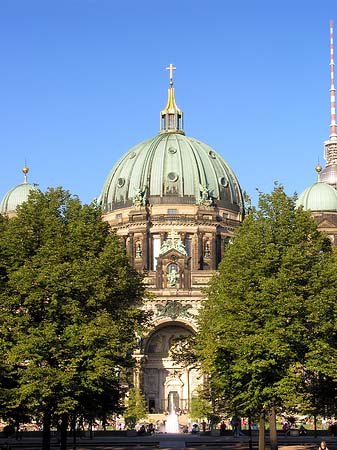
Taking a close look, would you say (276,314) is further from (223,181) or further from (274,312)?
(223,181)

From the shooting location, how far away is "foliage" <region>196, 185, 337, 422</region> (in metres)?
55.7

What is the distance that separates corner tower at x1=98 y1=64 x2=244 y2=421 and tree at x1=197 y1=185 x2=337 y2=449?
63.6 meters

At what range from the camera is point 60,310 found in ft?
186

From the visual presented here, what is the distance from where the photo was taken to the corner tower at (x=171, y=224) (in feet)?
417

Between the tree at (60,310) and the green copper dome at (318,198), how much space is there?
83.5m

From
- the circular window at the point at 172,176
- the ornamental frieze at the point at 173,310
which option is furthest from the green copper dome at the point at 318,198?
the ornamental frieze at the point at 173,310

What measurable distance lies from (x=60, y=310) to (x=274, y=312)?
1186 centimetres

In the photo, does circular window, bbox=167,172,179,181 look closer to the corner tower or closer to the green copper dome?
the corner tower

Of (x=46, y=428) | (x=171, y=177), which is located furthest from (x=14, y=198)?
(x=46, y=428)

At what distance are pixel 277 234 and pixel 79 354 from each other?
14019mm

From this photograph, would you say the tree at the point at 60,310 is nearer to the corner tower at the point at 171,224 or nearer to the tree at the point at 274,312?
the tree at the point at 274,312

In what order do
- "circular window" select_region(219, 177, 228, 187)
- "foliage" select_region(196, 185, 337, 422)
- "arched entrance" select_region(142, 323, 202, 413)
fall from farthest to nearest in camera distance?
1. "circular window" select_region(219, 177, 228, 187)
2. "arched entrance" select_region(142, 323, 202, 413)
3. "foliage" select_region(196, 185, 337, 422)

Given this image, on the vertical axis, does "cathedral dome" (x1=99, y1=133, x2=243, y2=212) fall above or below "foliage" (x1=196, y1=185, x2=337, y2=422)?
above

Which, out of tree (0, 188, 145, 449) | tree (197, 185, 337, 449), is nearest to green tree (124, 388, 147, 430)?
tree (0, 188, 145, 449)
